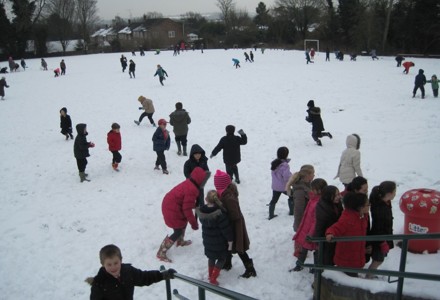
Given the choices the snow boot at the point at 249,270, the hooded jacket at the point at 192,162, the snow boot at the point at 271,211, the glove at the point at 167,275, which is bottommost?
the snow boot at the point at 249,270

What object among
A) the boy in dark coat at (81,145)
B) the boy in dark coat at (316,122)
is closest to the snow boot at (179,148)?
the boy in dark coat at (81,145)

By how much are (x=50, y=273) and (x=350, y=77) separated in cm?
2298

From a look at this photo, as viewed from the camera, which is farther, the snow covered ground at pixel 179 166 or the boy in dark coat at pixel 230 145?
the boy in dark coat at pixel 230 145

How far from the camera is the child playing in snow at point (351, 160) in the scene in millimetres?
7316

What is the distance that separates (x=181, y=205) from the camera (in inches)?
250

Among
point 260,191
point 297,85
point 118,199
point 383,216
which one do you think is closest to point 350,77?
point 297,85

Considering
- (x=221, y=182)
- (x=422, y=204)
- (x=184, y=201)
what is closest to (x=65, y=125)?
(x=184, y=201)

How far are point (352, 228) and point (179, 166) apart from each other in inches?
292

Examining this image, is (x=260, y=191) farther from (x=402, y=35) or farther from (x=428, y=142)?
(x=402, y=35)

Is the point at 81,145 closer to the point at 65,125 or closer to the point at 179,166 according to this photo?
the point at 179,166

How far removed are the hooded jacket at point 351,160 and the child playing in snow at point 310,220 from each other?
7.11 feet

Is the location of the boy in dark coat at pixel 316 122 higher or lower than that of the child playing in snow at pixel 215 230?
higher

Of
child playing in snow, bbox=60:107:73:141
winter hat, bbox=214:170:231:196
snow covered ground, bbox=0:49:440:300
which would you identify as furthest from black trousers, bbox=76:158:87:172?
winter hat, bbox=214:170:231:196

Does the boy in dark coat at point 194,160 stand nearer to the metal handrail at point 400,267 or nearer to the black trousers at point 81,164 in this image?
the metal handrail at point 400,267
